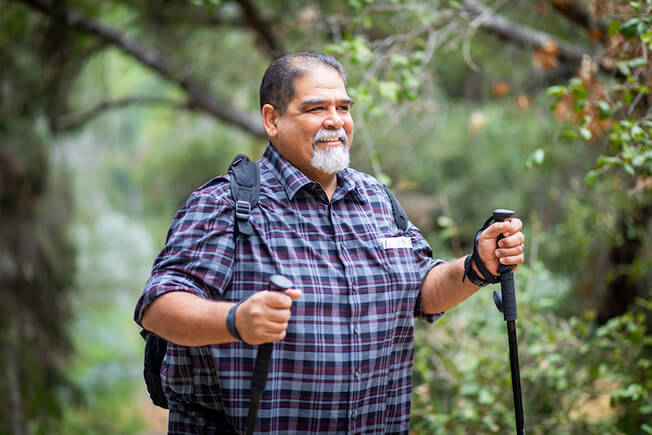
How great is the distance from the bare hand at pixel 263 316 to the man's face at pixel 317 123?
0.45 m

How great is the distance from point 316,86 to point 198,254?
53cm

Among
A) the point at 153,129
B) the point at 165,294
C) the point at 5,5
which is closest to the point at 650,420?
the point at 165,294

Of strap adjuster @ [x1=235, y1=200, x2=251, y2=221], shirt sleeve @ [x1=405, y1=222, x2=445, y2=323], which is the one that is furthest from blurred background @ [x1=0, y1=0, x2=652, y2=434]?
strap adjuster @ [x1=235, y1=200, x2=251, y2=221]

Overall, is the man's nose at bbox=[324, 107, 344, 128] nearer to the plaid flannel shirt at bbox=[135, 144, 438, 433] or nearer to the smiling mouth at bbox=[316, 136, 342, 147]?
the smiling mouth at bbox=[316, 136, 342, 147]

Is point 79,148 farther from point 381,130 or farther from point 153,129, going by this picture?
point 381,130

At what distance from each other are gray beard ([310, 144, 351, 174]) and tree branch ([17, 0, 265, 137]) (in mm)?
3828

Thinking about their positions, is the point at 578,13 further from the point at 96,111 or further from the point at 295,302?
the point at 96,111

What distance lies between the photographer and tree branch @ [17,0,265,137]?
521 centimetres

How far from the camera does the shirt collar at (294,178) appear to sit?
1.64 meters

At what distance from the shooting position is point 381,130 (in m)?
4.40

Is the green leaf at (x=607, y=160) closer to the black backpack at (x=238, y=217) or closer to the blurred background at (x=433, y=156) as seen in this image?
the blurred background at (x=433, y=156)

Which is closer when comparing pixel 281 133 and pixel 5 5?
pixel 281 133

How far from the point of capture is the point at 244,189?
62.6 inches

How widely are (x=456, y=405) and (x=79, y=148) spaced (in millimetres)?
6645
